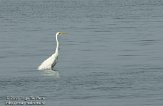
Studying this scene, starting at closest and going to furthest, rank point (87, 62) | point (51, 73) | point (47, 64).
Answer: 1. point (51, 73)
2. point (47, 64)
3. point (87, 62)

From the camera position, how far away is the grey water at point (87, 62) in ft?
92.9

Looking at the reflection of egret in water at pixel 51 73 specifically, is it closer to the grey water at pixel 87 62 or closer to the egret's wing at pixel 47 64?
the grey water at pixel 87 62

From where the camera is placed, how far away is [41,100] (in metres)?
27.2

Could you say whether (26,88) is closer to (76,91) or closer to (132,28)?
(76,91)

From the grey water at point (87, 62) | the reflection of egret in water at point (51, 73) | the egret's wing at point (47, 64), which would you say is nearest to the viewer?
the grey water at point (87, 62)

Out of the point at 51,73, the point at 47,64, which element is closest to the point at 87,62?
the point at 47,64

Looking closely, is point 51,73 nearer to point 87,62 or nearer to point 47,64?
point 47,64

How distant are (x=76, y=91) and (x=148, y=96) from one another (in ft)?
7.67

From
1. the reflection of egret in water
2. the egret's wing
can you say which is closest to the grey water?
the reflection of egret in water

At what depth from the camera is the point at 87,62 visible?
3609cm

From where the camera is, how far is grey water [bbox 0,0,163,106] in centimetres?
2833

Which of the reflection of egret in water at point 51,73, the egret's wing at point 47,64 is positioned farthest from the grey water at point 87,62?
the egret's wing at point 47,64

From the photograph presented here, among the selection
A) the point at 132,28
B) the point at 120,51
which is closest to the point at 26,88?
the point at 120,51

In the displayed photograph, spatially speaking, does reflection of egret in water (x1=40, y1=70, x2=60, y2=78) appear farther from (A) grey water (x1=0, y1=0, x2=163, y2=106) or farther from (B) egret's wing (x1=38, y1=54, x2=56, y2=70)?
(B) egret's wing (x1=38, y1=54, x2=56, y2=70)
